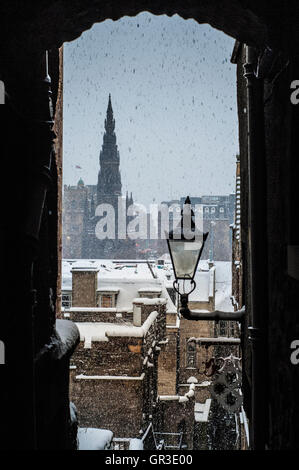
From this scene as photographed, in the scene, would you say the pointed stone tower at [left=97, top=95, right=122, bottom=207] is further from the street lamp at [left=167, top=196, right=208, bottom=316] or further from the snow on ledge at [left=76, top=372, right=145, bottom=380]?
the street lamp at [left=167, top=196, right=208, bottom=316]

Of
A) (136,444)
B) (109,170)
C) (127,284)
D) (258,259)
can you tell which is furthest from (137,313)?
(109,170)

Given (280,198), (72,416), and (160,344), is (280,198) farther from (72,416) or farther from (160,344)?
(160,344)

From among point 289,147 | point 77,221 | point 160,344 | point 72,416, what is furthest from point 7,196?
point 77,221

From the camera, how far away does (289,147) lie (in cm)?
307

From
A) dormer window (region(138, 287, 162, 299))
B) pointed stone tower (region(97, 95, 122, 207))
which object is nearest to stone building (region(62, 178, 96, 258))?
pointed stone tower (region(97, 95, 122, 207))

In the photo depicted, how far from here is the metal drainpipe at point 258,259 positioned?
13.1 ft

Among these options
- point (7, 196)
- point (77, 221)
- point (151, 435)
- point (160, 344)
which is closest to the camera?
point (7, 196)

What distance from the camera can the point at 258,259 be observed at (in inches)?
165

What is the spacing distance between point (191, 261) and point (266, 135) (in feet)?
5.15

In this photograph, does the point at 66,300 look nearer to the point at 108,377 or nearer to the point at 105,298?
the point at 105,298

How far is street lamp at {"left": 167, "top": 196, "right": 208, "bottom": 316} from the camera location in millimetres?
5125

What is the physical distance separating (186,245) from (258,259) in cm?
111

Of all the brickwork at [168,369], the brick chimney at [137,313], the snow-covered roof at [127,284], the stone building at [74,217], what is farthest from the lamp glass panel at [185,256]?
the stone building at [74,217]

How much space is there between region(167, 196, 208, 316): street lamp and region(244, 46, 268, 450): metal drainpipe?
0.95 m
